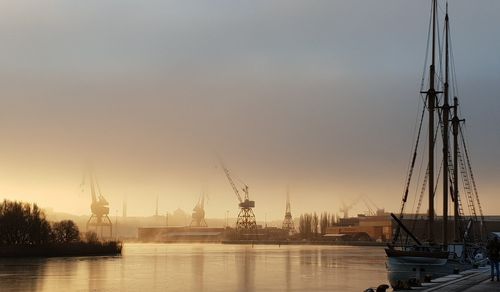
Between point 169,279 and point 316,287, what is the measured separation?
54.3 feet

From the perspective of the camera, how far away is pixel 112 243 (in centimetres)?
14262

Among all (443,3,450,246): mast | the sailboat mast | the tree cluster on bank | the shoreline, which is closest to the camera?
the sailboat mast

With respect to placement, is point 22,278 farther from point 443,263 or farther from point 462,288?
point 462,288

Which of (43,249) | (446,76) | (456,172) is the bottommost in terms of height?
(43,249)

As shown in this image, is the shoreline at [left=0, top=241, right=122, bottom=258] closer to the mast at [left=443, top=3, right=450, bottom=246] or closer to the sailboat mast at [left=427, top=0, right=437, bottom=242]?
the mast at [left=443, top=3, right=450, bottom=246]

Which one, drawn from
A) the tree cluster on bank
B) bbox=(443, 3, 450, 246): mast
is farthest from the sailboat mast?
the tree cluster on bank

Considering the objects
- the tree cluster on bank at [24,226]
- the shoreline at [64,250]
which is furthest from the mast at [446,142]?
the tree cluster on bank at [24,226]

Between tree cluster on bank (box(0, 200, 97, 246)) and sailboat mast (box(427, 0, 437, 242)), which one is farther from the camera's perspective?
tree cluster on bank (box(0, 200, 97, 246))

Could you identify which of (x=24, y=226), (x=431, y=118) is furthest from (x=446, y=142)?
(x=24, y=226)

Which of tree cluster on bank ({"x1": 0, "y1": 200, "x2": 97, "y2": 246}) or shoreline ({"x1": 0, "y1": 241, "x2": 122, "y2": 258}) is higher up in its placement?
tree cluster on bank ({"x1": 0, "y1": 200, "x2": 97, "y2": 246})

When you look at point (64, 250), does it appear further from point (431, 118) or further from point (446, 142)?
point (431, 118)

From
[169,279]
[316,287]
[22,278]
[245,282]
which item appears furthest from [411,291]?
[22,278]

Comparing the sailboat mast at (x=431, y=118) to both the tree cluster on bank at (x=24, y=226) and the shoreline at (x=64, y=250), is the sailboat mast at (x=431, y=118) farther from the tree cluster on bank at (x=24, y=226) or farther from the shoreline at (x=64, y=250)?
the tree cluster on bank at (x=24, y=226)

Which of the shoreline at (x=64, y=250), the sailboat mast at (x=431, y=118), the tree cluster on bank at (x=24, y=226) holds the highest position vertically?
the sailboat mast at (x=431, y=118)
